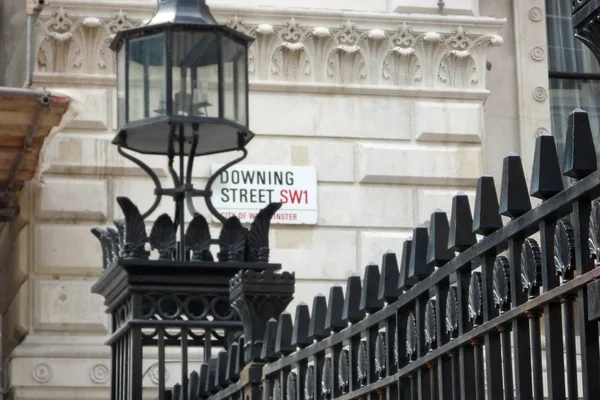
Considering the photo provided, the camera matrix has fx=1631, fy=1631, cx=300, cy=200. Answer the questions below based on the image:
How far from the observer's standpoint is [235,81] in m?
8.14

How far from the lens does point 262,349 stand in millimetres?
5391

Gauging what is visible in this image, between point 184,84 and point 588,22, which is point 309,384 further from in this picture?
point 184,84

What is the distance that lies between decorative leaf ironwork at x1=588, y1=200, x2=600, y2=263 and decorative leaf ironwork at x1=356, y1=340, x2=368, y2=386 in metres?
1.35

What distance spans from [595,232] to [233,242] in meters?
3.85

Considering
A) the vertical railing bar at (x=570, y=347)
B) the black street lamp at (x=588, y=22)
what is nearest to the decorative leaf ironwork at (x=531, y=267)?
Answer: the vertical railing bar at (x=570, y=347)

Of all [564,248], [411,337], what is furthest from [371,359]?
[564,248]

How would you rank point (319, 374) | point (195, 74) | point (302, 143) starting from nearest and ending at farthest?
1. point (319, 374)
2. point (195, 74)
3. point (302, 143)

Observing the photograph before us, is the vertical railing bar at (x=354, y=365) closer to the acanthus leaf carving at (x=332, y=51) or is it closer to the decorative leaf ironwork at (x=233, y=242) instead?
the decorative leaf ironwork at (x=233, y=242)

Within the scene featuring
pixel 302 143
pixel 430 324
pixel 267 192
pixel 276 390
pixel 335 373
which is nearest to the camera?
pixel 430 324

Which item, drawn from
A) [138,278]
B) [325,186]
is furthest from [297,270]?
[138,278]

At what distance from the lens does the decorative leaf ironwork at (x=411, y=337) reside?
4023mm

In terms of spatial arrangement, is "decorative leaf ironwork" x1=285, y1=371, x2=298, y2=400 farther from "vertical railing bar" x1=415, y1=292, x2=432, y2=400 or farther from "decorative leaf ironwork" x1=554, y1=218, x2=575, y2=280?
"decorative leaf ironwork" x1=554, y1=218, x2=575, y2=280

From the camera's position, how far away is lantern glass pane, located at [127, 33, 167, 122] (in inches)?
307

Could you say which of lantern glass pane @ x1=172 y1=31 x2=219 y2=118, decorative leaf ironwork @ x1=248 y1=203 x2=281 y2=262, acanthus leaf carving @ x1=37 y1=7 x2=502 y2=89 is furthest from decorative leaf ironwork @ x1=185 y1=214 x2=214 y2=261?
acanthus leaf carving @ x1=37 y1=7 x2=502 y2=89
